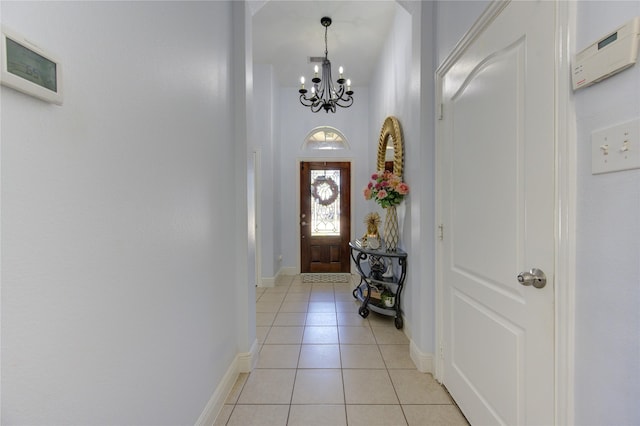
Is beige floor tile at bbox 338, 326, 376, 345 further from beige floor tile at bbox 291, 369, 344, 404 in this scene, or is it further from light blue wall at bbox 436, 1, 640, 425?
light blue wall at bbox 436, 1, 640, 425

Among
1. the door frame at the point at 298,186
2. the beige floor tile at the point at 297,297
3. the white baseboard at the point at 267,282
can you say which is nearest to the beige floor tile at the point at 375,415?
the beige floor tile at the point at 297,297

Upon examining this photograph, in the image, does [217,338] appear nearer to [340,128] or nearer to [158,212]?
[158,212]

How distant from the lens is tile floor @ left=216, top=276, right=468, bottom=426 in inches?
65.7

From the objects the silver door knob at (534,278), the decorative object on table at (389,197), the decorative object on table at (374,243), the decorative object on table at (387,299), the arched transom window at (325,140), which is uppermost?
the arched transom window at (325,140)

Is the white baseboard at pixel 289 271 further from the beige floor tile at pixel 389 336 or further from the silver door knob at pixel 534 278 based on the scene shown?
the silver door knob at pixel 534 278

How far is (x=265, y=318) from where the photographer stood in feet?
10.2

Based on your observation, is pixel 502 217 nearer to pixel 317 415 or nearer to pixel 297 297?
pixel 317 415

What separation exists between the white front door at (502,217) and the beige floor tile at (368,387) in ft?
1.30

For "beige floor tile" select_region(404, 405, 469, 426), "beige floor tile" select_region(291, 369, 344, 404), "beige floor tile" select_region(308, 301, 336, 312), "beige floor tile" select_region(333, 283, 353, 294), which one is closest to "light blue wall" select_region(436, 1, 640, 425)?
"beige floor tile" select_region(404, 405, 469, 426)

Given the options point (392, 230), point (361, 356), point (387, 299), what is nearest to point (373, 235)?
point (392, 230)

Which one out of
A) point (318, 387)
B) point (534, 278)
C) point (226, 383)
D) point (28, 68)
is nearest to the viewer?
point (28, 68)

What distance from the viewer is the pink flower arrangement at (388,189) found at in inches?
108

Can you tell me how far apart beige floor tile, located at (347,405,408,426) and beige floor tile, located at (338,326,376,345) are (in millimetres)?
821

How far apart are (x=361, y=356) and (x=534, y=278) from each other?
163 cm
